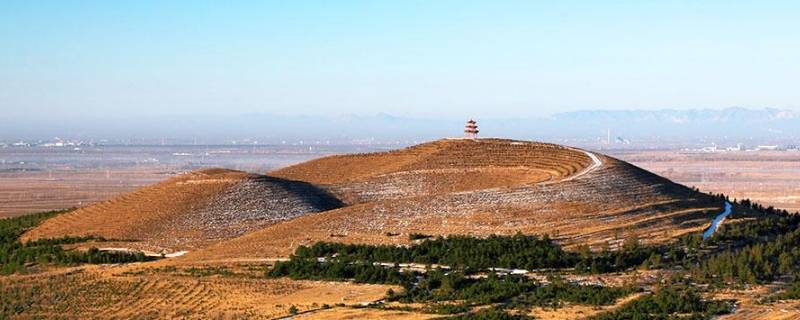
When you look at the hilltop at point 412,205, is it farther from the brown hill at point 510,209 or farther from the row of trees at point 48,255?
the row of trees at point 48,255

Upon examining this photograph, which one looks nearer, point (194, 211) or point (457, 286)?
point (457, 286)

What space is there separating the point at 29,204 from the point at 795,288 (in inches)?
3694

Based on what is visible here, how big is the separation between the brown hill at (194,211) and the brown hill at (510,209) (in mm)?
3255

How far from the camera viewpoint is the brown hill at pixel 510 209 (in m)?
51.8

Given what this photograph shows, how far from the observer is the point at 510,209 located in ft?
179

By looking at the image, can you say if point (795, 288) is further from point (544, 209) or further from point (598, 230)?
point (544, 209)

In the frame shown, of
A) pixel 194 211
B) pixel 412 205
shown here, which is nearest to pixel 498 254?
pixel 412 205

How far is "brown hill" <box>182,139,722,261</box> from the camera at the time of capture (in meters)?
51.8

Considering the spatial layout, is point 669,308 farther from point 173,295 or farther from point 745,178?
point 745,178

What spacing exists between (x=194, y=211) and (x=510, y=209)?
63.7 ft

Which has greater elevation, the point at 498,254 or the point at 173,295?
the point at 498,254

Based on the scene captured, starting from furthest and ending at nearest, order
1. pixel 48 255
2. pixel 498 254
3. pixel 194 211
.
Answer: pixel 194 211
pixel 48 255
pixel 498 254

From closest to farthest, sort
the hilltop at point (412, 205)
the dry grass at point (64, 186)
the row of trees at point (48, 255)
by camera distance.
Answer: the hilltop at point (412, 205) < the row of trees at point (48, 255) < the dry grass at point (64, 186)

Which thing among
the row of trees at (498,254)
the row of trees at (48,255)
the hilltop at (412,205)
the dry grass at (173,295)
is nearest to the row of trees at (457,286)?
the dry grass at (173,295)
